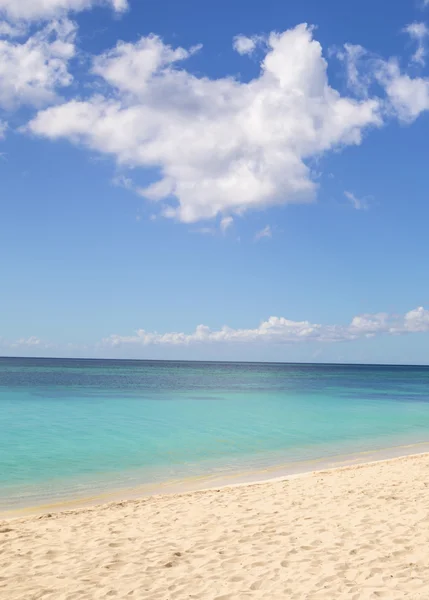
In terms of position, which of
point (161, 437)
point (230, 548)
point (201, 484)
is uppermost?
point (230, 548)

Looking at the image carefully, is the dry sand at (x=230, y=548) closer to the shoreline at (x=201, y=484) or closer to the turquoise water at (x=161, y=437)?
the shoreline at (x=201, y=484)

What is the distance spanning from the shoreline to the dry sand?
949 mm

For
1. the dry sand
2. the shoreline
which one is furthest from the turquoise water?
the dry sand

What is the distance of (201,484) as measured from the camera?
13.4 metres

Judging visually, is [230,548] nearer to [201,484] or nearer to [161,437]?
[201,484]

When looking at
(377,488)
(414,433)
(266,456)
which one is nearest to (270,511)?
(377,488)

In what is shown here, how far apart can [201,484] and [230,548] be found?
6043mm

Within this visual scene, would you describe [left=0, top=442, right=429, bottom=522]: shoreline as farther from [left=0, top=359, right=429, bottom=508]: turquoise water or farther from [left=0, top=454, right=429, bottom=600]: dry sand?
[left=0, top=454, right=429, bottom=600]: dry sand

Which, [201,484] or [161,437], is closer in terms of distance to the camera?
[201,484]

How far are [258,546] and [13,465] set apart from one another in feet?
35.0

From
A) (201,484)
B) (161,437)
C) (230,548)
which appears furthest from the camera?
(161,437)

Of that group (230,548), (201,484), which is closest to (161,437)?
(201,484)

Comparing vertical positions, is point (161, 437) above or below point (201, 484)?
below

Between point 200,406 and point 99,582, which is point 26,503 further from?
point 200,406
